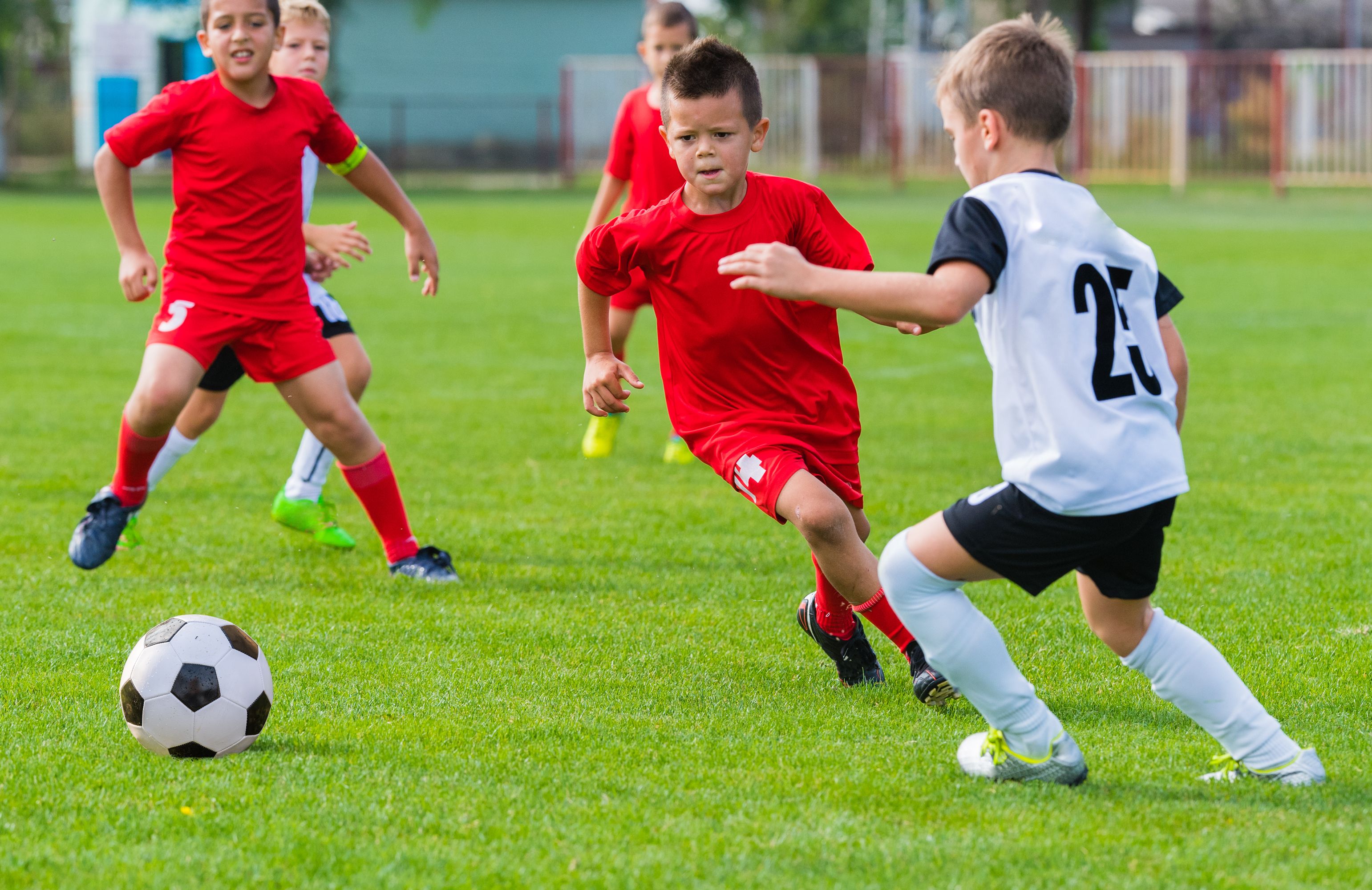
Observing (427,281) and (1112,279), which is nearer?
(1112,279)

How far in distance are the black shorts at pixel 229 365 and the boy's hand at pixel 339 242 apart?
23 cm

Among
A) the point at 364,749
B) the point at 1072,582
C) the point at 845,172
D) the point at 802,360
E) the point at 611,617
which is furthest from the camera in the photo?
the point at 845,172

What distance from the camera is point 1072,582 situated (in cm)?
561

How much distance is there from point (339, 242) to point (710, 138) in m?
2.22

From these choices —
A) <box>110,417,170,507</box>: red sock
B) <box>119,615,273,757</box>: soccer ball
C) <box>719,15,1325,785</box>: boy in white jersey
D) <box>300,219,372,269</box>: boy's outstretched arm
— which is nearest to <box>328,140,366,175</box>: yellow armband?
<box>300,219,372,269</box>: boy's outstretched arm

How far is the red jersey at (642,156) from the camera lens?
25.6 ft

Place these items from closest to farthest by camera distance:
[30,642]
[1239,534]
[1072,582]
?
[30,642] → [1072,582] → [1239,534]

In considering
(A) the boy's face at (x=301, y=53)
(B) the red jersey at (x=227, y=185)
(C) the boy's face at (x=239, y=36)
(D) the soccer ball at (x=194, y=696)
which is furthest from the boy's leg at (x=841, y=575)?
(A) the boy's face at (x=301, y=53)

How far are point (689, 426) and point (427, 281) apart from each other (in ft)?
5.84

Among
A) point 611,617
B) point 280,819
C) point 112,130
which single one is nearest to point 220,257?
point 112,130

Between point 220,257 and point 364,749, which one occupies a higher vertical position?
point 220,257

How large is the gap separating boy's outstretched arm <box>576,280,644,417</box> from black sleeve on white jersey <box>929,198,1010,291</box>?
1.03 m

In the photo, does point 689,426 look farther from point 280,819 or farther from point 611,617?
point 280,819

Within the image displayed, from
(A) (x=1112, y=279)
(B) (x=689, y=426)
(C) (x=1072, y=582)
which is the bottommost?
(C) (x=1072, y=582)
